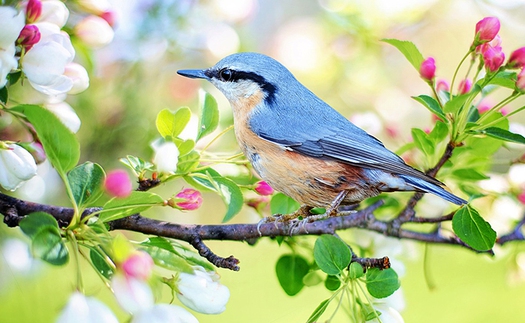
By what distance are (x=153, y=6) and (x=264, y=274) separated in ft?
3.14

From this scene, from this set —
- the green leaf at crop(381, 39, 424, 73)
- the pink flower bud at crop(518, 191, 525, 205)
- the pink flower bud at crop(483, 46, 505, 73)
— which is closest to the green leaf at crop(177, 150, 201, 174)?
the green leaf at crop(381, 39, 424, 73)

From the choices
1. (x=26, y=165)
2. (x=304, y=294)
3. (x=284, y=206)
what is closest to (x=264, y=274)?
(x=304, y=294)

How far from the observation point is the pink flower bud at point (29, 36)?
2.33 feet

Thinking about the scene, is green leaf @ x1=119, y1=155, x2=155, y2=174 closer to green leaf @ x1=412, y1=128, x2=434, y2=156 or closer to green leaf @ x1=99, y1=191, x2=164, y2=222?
green leaf @ x1=99, y1=191, x2=164, y2=222

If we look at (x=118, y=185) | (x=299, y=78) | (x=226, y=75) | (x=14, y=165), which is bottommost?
(x=14, y=165)

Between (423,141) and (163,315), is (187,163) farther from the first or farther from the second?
(423,141)

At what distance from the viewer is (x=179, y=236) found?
2.82 feet

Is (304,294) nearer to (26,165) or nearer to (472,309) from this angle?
(472,309)

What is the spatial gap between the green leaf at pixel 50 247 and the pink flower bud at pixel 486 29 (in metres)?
0.67

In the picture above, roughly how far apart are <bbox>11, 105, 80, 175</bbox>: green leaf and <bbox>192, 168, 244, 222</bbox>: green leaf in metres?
0.21

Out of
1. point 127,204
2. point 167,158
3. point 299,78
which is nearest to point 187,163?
point 167,158

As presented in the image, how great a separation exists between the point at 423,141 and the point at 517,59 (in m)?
0.19

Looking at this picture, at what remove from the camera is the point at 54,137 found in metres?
0.63

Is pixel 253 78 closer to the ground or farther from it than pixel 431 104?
closer to the ground
